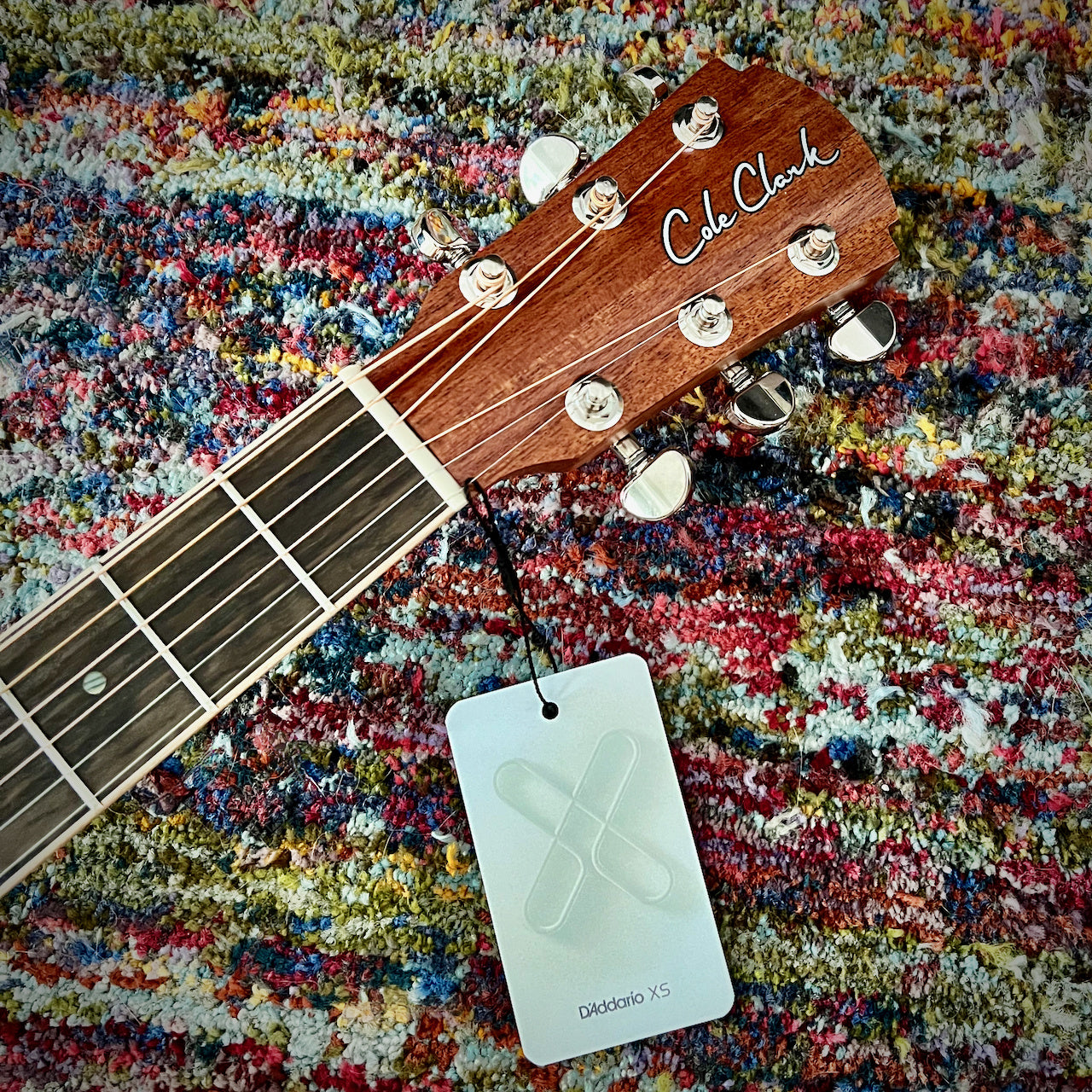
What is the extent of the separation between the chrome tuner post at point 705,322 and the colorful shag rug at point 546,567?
24 cm

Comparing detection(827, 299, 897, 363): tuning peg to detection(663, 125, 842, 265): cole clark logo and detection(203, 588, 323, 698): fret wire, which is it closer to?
detection(663, 125, 842, 265): cole clark logo

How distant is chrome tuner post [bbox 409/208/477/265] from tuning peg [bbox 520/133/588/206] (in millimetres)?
78

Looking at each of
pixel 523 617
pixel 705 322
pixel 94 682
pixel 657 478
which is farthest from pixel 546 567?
pixel 94 682

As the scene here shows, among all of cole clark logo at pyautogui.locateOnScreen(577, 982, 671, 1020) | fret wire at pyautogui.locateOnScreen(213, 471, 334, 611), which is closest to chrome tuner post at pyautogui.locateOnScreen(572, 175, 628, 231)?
fret wire at pyautogui.locateOnScreen(213, 471, 334, 611)

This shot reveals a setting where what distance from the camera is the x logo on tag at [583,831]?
97cm

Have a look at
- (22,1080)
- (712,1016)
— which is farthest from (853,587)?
(22,1080)

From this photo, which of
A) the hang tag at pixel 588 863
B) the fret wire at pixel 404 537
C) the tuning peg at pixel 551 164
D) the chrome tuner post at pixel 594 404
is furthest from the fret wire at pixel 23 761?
the tuning peg at pixel 551 164

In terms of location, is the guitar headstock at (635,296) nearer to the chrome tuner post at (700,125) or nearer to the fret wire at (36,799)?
the chrome tuner post at (700,125)

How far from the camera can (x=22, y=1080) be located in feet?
3.09

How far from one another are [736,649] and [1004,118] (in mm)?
632

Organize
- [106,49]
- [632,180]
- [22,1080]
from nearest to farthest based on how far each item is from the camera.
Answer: [632,180] < [22,1080] < [106,49]

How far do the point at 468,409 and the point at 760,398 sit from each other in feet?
0.83

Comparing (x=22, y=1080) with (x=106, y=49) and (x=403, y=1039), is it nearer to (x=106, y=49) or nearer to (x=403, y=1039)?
(x=403, y=1039)

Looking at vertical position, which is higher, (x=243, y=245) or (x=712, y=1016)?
(x=243, y=245)
